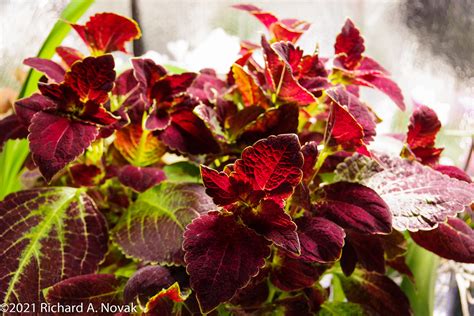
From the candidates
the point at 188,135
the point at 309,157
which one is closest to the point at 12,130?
the point at 188,135

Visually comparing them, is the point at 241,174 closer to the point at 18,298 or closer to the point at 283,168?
the point at 283,168

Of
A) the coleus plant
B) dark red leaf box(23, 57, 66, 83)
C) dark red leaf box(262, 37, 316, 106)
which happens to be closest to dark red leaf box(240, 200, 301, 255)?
the coleus plant

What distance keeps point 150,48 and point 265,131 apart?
33.0 inches

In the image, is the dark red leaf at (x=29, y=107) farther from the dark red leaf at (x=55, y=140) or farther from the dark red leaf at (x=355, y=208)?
the dark red leaf at (x=355, y=208)

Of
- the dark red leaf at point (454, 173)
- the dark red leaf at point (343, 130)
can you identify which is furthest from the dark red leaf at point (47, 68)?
the dark red leaf at point (454, 173)

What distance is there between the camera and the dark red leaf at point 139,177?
1.47ft

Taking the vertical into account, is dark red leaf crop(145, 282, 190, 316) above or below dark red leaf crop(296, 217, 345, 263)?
below

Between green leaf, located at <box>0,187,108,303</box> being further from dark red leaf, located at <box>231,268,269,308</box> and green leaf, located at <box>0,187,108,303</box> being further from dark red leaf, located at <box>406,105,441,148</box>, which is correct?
dark red leaf, located at <box>406,105,441,148</box>

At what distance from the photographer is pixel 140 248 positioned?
41 centimetres

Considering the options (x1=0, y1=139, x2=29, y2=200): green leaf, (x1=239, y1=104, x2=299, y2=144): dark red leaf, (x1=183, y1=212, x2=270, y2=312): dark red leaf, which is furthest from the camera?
(x1=0, y1=139, x2=29, y2=200): green leaf

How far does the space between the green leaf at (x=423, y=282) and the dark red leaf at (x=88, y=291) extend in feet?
0.91

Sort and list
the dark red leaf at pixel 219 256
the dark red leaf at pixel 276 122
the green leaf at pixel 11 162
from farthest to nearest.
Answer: the green leaf at pixel 11 162 < the dark red leaf at pixel 276 122 < the dark red leaf at pixel 219 256

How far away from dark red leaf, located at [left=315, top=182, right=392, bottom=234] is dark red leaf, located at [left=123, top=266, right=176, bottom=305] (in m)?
0.12

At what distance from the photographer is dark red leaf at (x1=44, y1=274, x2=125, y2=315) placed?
39 centimetres
